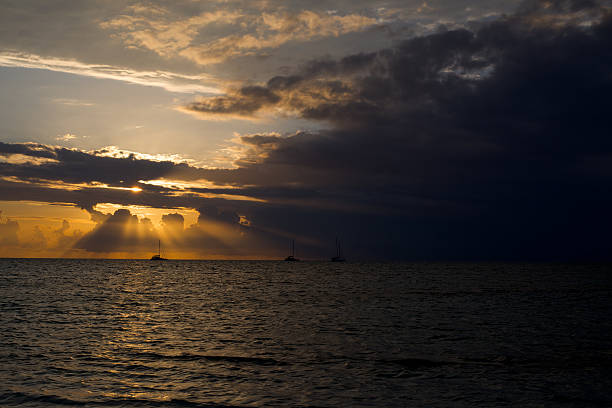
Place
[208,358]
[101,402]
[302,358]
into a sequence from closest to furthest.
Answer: [101,402] < [208,358] < [302,358]

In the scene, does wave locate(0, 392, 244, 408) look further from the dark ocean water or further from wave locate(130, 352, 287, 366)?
wave locate(130, 352, 287, 366)

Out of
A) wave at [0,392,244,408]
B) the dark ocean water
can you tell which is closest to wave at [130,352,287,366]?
the dark ocean water

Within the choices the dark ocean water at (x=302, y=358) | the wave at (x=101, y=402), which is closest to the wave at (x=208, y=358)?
the dark ocean water at (x=302, y=358)

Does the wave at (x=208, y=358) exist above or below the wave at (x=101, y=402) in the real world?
below

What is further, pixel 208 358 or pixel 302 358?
pixel 302 358

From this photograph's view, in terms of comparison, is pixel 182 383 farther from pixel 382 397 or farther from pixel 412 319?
pixel 412 319

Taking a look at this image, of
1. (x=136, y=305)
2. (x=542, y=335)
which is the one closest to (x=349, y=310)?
(x=542, y=335)

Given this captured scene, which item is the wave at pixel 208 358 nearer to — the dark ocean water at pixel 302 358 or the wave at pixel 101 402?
the dark ocean water at pixel 302 358

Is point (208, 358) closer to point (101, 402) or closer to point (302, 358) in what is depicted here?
point (302, 358)

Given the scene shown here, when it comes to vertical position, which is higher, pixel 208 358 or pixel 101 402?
pixel 101 402

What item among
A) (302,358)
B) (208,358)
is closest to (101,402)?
(208,358)

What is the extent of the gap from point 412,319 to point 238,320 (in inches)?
732

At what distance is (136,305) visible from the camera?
62.6 metres

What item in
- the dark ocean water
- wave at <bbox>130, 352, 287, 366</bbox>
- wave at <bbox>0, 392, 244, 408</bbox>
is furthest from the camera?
wave at <bbox>130, 352, 287, 366</bbox>
